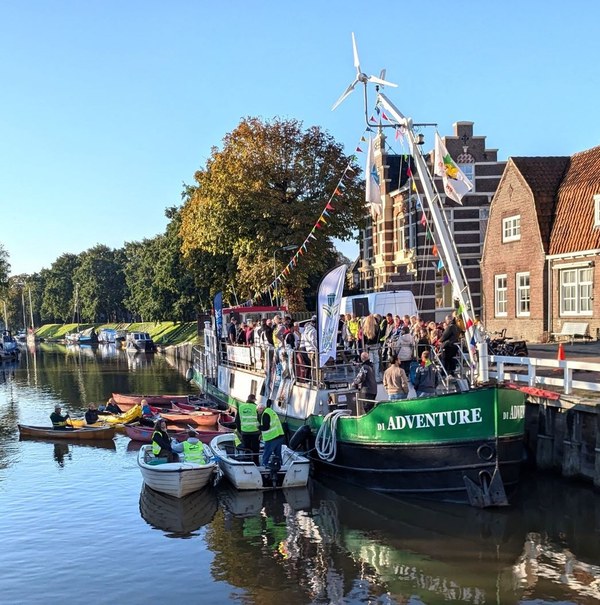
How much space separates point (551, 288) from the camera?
34719 mm

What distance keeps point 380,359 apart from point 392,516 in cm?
606

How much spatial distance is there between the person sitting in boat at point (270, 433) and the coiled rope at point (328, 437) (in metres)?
1.37

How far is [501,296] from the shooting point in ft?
129

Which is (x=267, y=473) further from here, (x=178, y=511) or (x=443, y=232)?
(x=443, y=232)

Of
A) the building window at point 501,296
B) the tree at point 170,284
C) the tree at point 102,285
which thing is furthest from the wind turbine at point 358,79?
the tree at point 102,285

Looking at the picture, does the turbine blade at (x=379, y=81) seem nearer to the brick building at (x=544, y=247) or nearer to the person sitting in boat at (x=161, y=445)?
the person sitting in boat at (x=161, y=445)

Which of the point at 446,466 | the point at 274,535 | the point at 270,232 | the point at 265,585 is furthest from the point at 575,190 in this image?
the point at 265,585

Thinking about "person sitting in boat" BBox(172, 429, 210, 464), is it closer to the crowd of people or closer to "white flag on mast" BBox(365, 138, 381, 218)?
the crowd of people

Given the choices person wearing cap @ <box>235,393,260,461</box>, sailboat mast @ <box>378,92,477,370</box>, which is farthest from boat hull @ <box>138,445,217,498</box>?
sailboat mast @ <box>378,92,477,370</box>

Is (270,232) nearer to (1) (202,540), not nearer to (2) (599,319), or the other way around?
(2) (599,319)

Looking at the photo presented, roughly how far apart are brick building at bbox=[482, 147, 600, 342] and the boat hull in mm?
19594

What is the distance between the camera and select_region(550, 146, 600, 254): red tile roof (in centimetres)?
3284

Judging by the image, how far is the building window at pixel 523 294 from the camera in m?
36.7

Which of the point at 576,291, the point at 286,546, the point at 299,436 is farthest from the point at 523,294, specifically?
the point at 286,546
